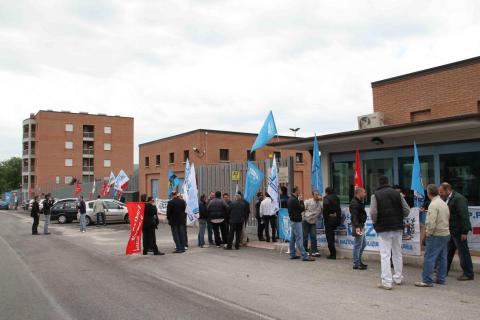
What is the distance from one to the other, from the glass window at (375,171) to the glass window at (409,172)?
351 mm

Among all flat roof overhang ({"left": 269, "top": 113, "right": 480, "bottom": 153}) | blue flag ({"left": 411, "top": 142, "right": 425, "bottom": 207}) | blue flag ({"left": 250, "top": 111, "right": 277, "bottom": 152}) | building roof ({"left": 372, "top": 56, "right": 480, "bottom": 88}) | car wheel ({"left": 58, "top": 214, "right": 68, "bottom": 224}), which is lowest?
car wheel ({"left": 58, "top": 214, "right": 68, "bottom": 224})

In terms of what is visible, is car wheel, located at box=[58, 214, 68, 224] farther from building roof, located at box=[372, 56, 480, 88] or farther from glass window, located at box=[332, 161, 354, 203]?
building roof, located at box=[372, 56, 480, 88]

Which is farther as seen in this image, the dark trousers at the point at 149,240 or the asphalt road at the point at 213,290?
the dark trousers at the point at 149,240

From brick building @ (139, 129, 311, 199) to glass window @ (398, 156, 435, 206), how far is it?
22037 millimetres

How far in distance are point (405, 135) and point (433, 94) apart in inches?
246

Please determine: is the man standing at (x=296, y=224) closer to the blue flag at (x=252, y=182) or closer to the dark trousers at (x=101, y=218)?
the blue flag at (x=252, y=182)

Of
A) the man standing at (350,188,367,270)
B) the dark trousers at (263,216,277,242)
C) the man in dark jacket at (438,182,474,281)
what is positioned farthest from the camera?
the dark trousers at (263,216,277,242)

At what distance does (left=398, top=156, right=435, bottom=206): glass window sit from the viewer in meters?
12.1

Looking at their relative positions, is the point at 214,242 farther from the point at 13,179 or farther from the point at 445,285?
the point at 13,179

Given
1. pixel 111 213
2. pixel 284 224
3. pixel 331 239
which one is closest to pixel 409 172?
pixel 331 239

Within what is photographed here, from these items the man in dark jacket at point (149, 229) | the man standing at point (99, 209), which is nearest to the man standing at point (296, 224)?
the man in dark jacket at point (149, 229)

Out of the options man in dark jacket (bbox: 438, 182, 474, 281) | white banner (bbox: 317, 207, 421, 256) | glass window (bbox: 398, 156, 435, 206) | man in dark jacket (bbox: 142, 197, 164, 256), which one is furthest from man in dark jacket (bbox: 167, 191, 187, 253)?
man in dark jacket (bbox: 438, 182, 474, 281)

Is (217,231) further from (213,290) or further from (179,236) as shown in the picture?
(213,290)

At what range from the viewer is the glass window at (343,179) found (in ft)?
46.9
